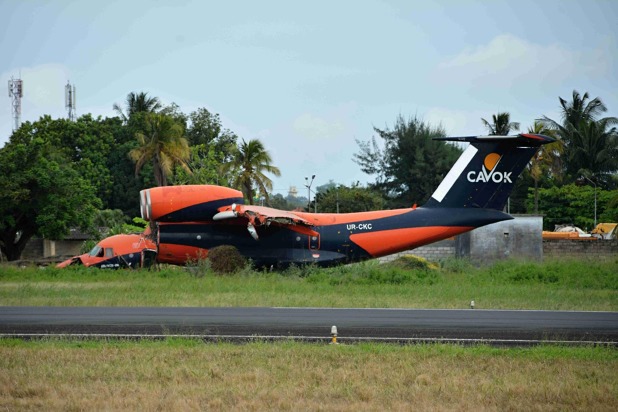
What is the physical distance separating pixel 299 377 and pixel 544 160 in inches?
2609

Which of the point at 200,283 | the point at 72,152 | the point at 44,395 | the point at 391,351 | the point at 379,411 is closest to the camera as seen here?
the point at 379,411

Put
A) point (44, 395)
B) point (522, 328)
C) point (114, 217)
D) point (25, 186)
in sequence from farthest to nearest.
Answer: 1. point (114, 217)
2. point (25, 186)
3. point (522, 328)
4. point (44, 395)

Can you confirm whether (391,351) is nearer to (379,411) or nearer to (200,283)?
(379,411)

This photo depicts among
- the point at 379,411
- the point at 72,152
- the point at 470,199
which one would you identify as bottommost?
the point at 379,411

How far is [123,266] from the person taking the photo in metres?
30.8

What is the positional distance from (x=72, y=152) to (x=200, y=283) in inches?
1987

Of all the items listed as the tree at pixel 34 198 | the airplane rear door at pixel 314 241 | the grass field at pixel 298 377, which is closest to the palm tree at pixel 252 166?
the tree at pixel 34 198

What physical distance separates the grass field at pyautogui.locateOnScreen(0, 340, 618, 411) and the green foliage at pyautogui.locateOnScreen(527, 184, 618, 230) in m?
67.3

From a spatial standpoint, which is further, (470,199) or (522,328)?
(470,199)

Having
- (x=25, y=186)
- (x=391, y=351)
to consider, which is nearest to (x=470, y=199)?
(x=391, y=351)

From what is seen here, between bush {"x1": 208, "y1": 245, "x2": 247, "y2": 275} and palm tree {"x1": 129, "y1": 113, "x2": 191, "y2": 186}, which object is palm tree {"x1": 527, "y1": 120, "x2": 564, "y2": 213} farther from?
bush {"x1": 208, "y1": 245, "x2": 247, "y2": 275}

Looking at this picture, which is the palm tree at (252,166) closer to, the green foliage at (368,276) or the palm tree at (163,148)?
the palm tree at (163,148)

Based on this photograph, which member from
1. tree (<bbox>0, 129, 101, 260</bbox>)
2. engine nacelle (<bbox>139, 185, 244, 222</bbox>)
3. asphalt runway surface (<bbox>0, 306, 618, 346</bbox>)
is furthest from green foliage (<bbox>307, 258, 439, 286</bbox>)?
tree (<bbox>0, 129, 101, 260</bbox>)

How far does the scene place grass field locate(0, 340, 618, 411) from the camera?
10727 mm
